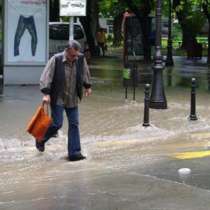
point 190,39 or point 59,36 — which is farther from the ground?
point 59,36

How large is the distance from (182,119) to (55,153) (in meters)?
4.05

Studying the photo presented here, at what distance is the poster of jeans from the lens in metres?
18.2

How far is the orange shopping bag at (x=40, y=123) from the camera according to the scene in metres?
9.85

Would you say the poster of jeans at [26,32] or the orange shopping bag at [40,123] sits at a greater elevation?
the poster of jeans at [26,32]

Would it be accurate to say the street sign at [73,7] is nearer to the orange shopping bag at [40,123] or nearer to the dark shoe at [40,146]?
the orange shopping bag at [40,123]

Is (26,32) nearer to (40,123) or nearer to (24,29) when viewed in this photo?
(24,29)

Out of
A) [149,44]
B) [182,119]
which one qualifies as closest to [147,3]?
[149,44]

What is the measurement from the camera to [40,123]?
9906mm

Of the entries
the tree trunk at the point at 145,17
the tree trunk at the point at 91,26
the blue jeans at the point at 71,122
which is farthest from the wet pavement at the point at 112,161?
the tree trunk at the point at 91,26

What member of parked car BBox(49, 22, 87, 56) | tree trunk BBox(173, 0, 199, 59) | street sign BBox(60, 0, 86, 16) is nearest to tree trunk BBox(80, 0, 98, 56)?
tree trunk BBox(173, 0, 199, 59)

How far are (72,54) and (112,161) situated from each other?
1.62 meters

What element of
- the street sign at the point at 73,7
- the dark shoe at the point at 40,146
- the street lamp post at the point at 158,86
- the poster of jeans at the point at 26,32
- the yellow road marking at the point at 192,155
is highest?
the street sign at the point at 73,7

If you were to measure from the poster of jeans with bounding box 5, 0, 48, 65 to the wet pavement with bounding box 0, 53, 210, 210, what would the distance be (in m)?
2.05

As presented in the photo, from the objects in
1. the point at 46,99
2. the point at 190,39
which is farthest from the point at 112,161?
the point at 190,39
